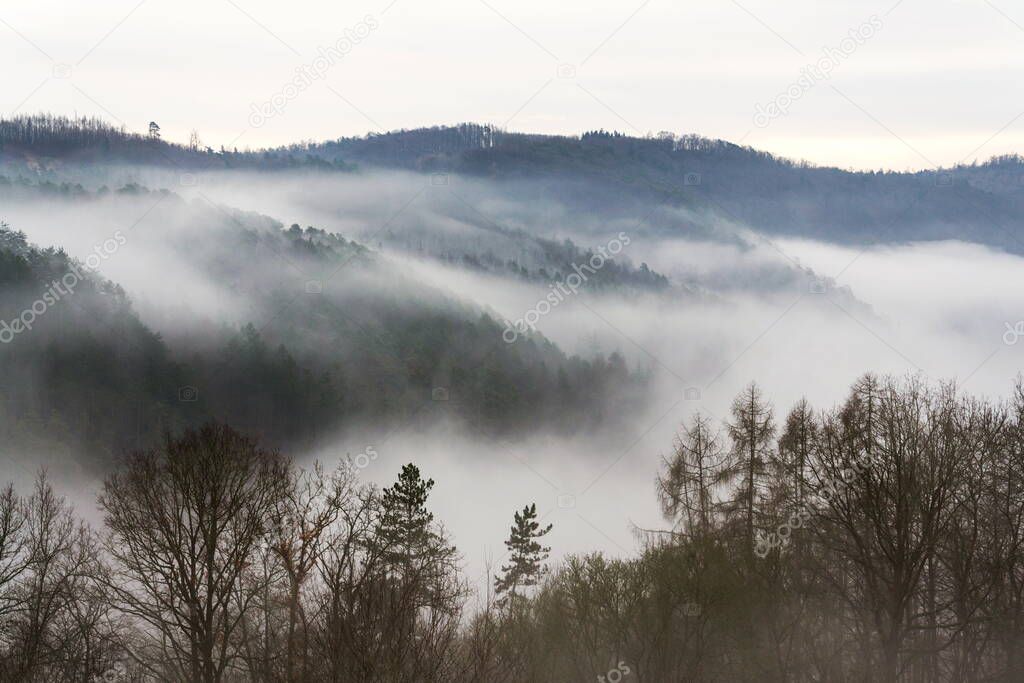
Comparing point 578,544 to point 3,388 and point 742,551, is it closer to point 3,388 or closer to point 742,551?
point 3,388

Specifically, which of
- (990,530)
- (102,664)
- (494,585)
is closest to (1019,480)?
(990,530)

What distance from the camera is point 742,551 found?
45.9 meters

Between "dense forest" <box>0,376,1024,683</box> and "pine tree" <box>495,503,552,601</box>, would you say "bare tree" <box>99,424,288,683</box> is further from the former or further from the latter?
"pine tree" <box>495,503,552,601</box>

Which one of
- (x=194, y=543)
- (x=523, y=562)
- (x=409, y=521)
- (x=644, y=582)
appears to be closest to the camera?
(x=194, y=543)

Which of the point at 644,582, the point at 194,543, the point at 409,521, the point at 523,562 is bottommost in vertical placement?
the point at 194,543

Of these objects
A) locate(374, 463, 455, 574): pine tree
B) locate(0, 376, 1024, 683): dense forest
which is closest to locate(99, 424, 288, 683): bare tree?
locate(0, 376, 1024, 683): dense forest

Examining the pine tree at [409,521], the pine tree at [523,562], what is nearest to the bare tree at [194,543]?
the pine tree at [409,521]

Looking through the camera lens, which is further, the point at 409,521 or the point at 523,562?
the point at 523,562

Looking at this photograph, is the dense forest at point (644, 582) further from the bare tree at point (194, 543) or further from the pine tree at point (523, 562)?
the pine tree at point (523, 562)

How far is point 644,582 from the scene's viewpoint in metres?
48.2

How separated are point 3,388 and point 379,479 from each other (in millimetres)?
59571

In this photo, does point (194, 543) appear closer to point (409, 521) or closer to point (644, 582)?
point (644, 582)

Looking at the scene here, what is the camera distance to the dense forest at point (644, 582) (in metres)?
32.6

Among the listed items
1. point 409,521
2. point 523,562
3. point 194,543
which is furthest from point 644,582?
point 523,562
